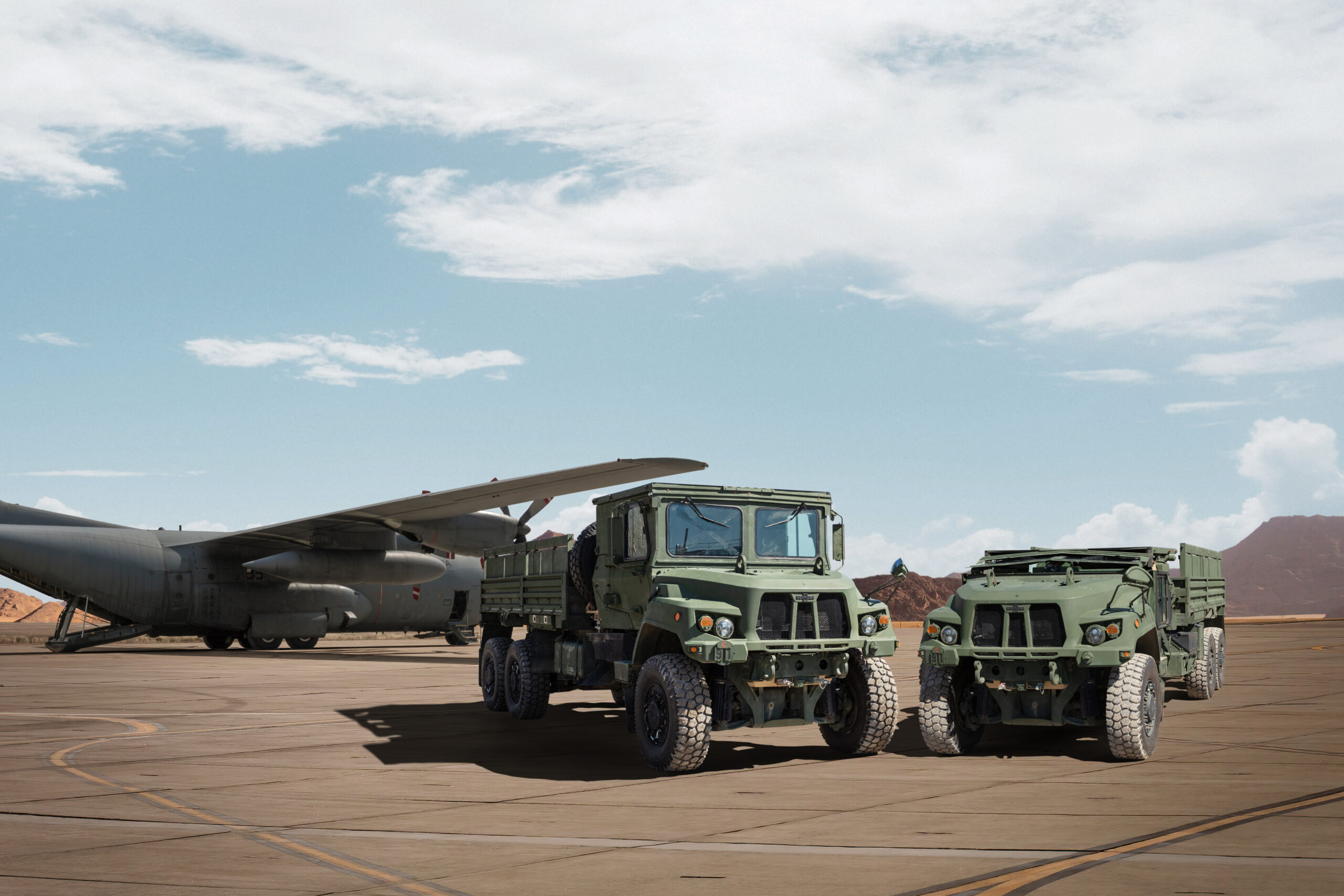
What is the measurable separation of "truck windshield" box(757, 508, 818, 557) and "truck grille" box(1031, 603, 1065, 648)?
2.49m

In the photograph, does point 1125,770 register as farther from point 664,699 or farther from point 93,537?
point 93,537

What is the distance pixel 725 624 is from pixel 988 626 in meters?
3.21

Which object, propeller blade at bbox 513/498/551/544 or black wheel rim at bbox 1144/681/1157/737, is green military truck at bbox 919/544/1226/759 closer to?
black wheel rim at bbox 1144/681/1157/737

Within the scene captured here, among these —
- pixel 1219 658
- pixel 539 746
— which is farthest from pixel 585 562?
pixel 1219 658

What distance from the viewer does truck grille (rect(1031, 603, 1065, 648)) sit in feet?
41.7

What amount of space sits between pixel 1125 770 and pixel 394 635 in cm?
5474

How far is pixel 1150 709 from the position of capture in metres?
12.6

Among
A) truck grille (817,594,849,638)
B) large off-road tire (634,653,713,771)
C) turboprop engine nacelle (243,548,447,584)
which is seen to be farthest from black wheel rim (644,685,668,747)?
turboprop engine nacelle (243,548,447,584)

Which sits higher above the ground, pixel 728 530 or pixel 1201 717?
pixel 728 530

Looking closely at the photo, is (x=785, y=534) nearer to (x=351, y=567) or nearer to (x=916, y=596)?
(x=351, y=567)

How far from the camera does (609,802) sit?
10.2 metres

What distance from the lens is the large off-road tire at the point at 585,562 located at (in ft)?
50.8

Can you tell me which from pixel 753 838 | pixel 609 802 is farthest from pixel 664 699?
pixel 753 838

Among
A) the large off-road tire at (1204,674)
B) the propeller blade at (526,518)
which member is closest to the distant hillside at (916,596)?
the propeller blade at (526,518)
